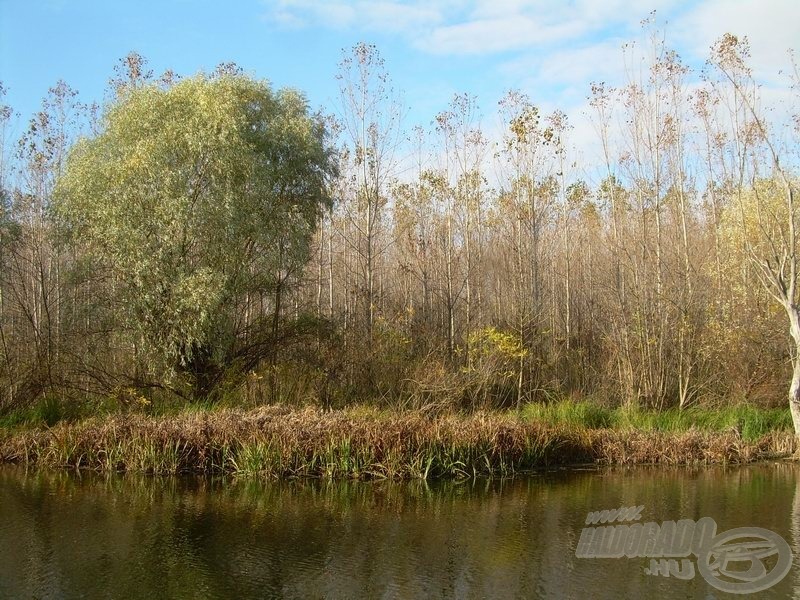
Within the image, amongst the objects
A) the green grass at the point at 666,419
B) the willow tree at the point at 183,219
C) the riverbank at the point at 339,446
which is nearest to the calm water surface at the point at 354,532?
the riverbank at the point at 339,446

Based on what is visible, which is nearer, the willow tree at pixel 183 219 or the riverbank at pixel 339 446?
the riverbank at pixel 339 446

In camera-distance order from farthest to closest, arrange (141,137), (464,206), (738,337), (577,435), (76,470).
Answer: (464,206), (738,337), (141,137), (577,435), (76,470)

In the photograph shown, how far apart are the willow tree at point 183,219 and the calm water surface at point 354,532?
419cm

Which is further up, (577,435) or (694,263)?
(694,263)

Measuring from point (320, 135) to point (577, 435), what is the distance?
9.07 m

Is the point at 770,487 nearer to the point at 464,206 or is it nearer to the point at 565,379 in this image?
the point at 565,379

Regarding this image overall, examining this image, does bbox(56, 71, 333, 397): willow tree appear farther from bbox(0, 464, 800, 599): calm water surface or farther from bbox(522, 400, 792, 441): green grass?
bbox(522, 400, 792, 441): green grass

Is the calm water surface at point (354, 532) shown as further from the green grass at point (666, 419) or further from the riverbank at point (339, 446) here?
the green grass at point (666, 419)

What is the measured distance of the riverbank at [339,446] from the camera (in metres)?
11.7

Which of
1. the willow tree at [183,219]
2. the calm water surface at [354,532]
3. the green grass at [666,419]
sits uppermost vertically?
the willow tree at [183,219]

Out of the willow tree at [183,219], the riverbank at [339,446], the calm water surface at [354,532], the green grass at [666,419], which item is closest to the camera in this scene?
the calm water surface at [354,532]

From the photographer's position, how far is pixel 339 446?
38.5 ft

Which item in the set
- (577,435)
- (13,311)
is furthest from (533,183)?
(13,311)

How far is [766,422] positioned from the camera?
46.9 feet
